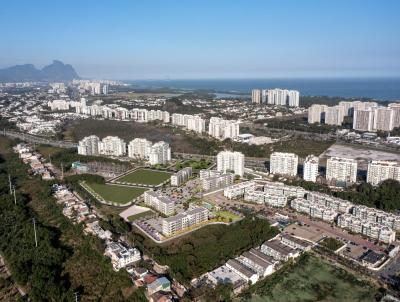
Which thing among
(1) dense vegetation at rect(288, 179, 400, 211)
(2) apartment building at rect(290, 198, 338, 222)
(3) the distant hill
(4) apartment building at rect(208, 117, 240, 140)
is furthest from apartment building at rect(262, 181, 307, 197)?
(3) the distant hill

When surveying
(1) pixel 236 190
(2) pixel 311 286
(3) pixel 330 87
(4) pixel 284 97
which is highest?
(3) pixel 330 87

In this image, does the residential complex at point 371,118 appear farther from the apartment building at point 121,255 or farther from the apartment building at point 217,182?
the apartment building at point 121,255

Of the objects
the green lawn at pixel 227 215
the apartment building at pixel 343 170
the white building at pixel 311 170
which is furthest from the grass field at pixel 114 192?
the apartment building at pixel 343 170

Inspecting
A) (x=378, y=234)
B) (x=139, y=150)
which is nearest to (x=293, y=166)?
(x=378, y=234)

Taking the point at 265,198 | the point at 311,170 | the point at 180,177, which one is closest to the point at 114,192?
the point at 180,177

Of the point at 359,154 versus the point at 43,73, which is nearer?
the point at 359,154

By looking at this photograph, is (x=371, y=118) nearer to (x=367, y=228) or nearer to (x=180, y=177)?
(x=180, y=177)
